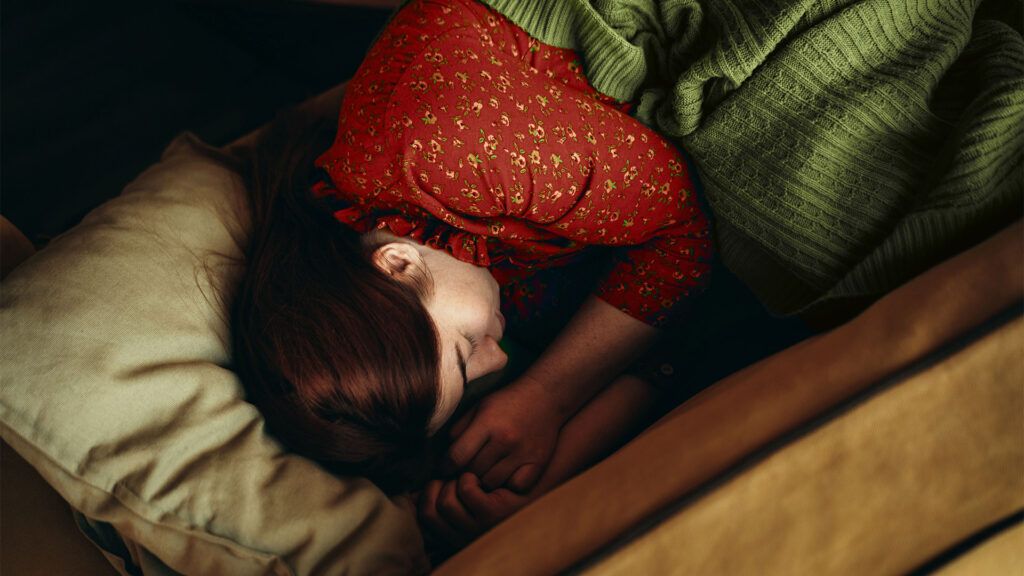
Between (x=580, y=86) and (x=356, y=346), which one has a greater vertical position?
(x=580, y=86)

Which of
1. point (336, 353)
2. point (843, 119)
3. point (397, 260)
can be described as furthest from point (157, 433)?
point (843, 119)

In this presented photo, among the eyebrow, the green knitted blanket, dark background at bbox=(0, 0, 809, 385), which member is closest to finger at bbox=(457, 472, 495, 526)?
the eyebrow

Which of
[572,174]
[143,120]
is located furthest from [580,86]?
[143,120]

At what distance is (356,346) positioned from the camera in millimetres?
690

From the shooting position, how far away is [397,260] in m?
0.75

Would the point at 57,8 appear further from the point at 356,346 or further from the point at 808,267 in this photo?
the point at 808,267

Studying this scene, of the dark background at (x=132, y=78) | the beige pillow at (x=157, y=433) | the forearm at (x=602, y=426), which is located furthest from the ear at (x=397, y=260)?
the dark background at (x=132, y=78)

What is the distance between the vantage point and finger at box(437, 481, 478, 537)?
728mm

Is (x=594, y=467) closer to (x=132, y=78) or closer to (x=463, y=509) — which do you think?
(x=463, y=509)

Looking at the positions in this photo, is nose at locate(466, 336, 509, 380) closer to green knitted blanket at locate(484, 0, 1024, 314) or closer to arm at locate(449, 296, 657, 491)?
arm at locate(449, 296, 657, 491)

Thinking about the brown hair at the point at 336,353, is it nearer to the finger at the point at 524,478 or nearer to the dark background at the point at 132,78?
the finger at the point at 524,478

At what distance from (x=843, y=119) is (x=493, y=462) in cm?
57

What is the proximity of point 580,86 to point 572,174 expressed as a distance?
0.53 feet

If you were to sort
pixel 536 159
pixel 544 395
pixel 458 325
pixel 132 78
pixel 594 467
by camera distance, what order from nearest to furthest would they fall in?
pixel 594 467, pixel 536 159, pixel 458 325, pixel 544 395, pixel 132 78
